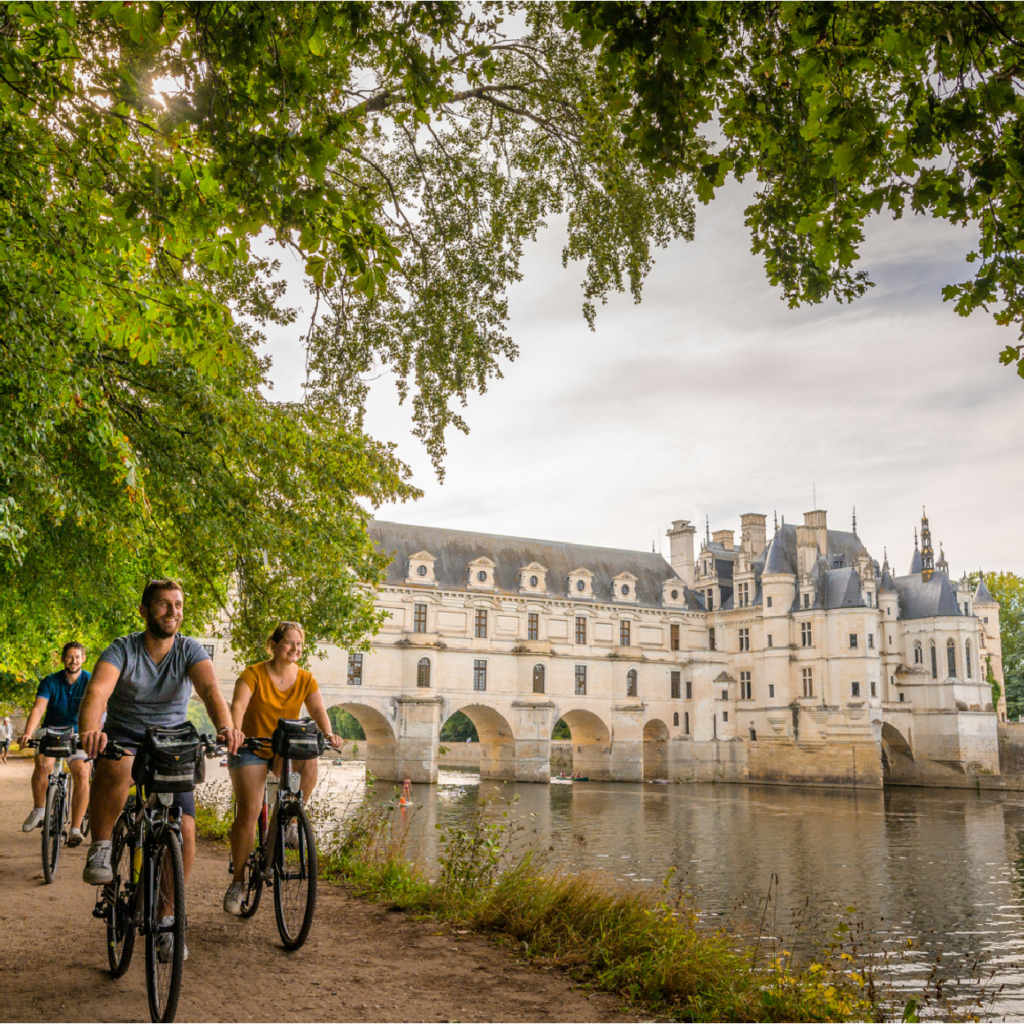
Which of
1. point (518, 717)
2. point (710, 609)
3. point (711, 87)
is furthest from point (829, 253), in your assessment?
point (710, 609)

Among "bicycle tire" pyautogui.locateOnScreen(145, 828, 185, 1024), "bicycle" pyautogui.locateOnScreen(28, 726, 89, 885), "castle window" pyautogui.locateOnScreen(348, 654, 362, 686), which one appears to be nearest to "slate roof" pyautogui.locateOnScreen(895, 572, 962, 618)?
"castle window" pyautogui.locateOnScreen(348, 654, 362, 686)

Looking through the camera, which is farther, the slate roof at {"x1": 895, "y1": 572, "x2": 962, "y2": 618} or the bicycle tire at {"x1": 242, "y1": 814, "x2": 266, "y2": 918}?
the slate roof at {"x1": 895, "y1": 572, "x2": 962, "y2": 618}

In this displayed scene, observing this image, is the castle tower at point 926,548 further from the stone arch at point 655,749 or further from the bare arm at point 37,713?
the bare arm at point 37,713

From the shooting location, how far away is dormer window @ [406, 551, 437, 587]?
4629cm

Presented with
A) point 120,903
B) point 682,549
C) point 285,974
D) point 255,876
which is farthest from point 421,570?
point 120,903

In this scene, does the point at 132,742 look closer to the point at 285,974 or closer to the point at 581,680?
the point at 285,974

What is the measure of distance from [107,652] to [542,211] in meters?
7.15

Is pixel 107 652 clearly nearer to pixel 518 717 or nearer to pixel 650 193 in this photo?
pixel 650 193

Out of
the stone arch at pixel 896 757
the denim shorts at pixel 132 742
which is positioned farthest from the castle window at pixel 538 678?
the denim shorts at pixel 132 742

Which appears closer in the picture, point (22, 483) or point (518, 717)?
point (22, 483)

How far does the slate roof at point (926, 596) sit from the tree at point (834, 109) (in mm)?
53462

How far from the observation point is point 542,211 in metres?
10.0

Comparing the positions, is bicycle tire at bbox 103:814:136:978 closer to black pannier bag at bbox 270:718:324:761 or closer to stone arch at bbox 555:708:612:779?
black pannier bag at bbox 270:718:324:761

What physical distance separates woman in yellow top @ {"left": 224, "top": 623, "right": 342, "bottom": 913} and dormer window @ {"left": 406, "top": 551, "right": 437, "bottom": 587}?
40582 millimetres
